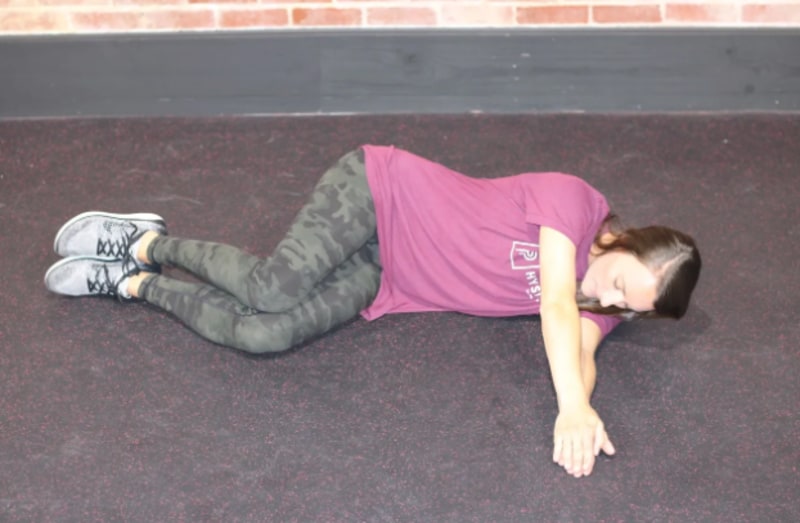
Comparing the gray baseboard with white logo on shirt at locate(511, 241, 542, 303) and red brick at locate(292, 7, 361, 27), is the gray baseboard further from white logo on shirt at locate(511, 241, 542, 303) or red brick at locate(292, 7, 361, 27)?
white logo on shirt at locate(511, 241, 542, 303)

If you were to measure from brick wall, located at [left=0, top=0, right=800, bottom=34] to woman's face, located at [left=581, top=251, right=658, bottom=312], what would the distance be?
1062mm

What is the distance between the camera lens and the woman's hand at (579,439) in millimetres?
1770

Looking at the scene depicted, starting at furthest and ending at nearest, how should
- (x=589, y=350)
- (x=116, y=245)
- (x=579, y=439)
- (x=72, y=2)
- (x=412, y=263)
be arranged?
1. (x=72, y=2)
2. (x=116, y=245)
3. (x=412, y=263)
4. (x=589, y=350)
5. (x=579, y=439)

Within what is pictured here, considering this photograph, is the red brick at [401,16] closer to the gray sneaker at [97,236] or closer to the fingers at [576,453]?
the gray sneaker at [97,236]

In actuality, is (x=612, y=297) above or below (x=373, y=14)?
below

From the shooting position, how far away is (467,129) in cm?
282

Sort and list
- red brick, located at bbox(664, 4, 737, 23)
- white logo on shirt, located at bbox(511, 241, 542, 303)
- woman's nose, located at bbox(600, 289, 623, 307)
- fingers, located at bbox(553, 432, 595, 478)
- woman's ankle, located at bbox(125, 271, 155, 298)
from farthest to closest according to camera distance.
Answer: red brick, located at bbox(664, 4, 737, 23), woman's ankle, located at bbox(125, 271, 155, 298), white logo on shirt, located at bbox(511, 241, 542, 303), woman's nose, located at bbox(600, 289, 623, 307), fingers, located at bbox(553, 432, 595, 478)

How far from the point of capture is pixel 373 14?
9.16ft

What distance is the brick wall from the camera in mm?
2775

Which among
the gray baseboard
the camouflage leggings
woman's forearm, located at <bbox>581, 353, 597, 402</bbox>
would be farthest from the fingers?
the gray baseboard

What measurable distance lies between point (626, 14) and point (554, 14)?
0.19 metres

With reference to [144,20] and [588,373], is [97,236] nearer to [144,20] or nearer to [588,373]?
[144,20]

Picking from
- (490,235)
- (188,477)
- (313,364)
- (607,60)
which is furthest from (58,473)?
(607,60)

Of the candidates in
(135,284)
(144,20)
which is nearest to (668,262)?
(135,284)
